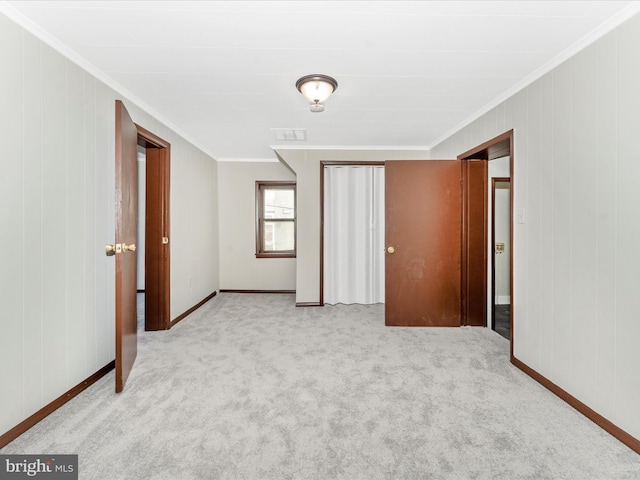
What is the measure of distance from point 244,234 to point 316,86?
3.34m

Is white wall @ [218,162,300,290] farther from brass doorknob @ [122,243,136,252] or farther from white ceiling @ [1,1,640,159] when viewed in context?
brass doorknob @ [122,243,136,252]

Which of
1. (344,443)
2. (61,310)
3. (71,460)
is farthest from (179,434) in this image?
(61,310)

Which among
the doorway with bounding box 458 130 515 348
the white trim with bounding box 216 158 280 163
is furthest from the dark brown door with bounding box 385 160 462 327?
the white trim with bounding box 216 158 280 163

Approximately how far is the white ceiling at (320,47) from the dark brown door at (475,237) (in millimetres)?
729

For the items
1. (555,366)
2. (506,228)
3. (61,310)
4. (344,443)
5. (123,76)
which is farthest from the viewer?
(506,228)

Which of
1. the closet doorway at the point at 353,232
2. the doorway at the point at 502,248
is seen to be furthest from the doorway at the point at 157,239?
the doorway at the point at 502,248

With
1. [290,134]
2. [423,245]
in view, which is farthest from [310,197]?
[423,245]

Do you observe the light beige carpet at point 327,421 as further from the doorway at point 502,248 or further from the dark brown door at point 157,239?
the doorway at point 502,248

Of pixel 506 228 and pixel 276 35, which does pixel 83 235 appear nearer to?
pixel 276 35

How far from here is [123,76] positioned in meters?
2.35

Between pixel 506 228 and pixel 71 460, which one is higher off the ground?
pixel 506 228

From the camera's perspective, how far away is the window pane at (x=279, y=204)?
5297 mm

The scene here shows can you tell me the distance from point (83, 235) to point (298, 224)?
8.89 ft

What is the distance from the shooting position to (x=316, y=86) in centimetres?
235
